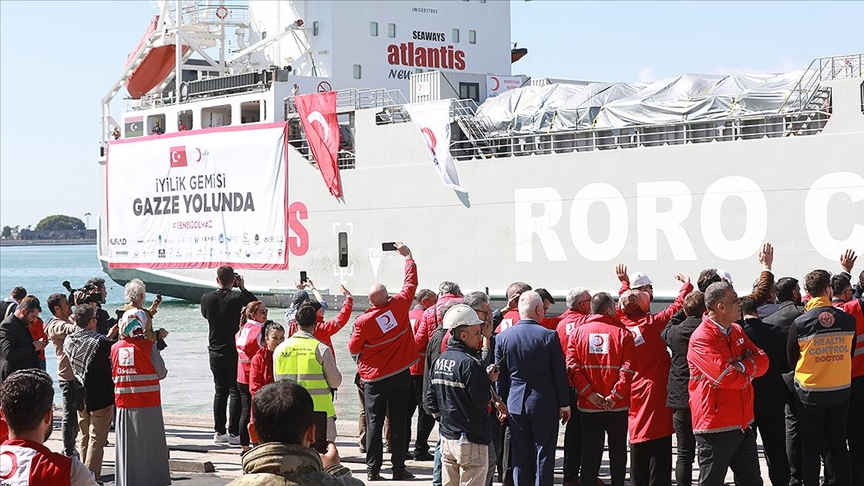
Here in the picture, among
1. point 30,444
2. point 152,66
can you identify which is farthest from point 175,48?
point 30,444

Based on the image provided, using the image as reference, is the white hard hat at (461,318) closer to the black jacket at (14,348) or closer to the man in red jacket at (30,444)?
the man in red jacket at (30,444)

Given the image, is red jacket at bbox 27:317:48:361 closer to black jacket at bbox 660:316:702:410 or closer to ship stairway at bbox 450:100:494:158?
black jacket at bbox 660:316:702:410

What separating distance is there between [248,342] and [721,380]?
3.95m

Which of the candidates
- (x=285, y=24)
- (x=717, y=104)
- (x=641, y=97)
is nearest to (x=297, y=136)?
(x=285, y=24)

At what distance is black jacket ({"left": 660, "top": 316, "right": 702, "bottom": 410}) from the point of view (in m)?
6.31

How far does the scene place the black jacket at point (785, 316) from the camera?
7.15m

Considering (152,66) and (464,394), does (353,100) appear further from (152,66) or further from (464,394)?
(464,394)

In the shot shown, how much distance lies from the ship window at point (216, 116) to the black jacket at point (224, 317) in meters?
20.7

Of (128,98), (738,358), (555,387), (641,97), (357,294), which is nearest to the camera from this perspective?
(738,358)

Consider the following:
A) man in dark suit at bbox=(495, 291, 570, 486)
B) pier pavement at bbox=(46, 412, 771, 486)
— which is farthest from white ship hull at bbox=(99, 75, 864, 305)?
man in dark suit at bbox=(495, 291, 570, 486)

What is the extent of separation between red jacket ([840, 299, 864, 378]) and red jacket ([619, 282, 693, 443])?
4.46ft

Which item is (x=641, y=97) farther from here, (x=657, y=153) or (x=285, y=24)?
(x=285, y=24)

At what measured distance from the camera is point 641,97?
69.6 feet

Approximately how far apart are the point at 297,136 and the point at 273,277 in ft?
11.7
